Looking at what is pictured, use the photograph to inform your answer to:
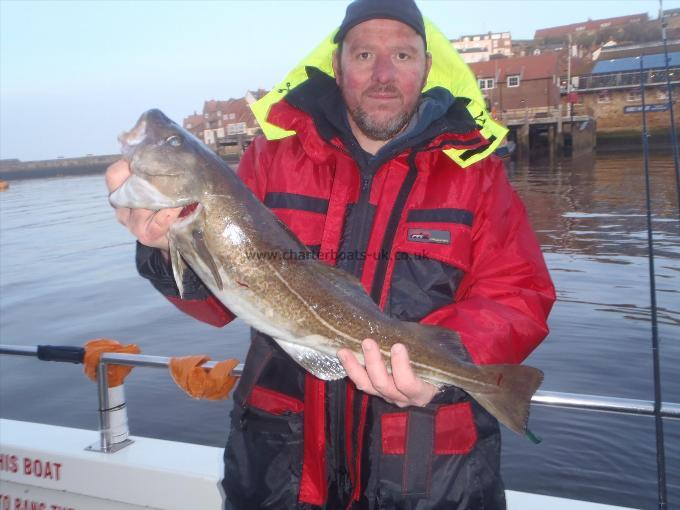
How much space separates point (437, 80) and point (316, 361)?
2.02 metres

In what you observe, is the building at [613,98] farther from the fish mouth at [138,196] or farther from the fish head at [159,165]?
the fish mouth at [138,196]

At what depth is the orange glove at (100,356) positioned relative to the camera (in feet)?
13.0

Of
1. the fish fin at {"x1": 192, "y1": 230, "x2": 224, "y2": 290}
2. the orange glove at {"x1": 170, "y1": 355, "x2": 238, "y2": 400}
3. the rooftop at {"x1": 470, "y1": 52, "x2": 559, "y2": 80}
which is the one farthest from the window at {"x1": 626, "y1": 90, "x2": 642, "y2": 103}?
the fish fin at {"x1": 192, "y1": 230, "x2": 224, "y2": 290}

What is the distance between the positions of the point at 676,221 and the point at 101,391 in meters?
19.8

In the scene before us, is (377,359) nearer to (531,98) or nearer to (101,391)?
(101,391)

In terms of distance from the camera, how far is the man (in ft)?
8.81

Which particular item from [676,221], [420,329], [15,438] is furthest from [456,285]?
[676,221]

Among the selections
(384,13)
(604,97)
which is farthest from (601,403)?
(604,97)

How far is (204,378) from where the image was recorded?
3621 mm

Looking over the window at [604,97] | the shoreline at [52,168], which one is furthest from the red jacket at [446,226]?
the shoreline at [52,168]

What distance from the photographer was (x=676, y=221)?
60.9 feet

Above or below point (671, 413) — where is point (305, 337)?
above

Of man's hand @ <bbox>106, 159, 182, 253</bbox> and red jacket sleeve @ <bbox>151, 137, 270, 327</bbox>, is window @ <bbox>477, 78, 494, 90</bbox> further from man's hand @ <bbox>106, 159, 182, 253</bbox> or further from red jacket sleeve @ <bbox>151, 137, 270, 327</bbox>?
man's hand @ <bbox>106, 159, 182, 253</bbox>

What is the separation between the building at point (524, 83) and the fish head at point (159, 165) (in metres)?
62.1
